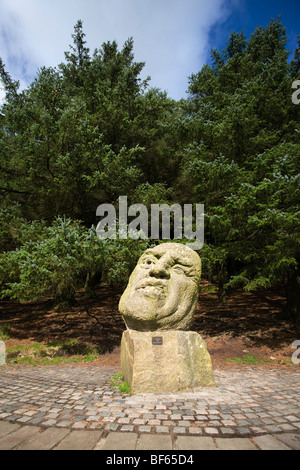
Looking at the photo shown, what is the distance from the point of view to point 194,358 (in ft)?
13.3

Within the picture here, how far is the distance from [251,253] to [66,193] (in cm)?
566

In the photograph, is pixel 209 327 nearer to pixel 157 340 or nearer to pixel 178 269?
pixel 178 269

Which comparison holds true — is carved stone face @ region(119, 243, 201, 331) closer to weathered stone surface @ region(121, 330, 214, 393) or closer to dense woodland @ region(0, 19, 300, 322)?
weathered stone surface @ region(121, 330, 214, 393)

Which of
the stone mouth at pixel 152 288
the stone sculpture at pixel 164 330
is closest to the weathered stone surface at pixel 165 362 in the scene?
the stone sculpture at pixel 164 330

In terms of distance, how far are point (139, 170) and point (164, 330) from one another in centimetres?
552

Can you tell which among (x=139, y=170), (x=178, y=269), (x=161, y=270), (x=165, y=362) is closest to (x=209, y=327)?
(x=178, y=269)

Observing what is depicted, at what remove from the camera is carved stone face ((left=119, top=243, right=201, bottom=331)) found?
4.04 metres

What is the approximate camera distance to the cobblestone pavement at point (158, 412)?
7.89ft

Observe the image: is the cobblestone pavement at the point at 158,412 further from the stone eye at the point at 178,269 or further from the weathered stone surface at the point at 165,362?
the stone eye at the point at 178,269

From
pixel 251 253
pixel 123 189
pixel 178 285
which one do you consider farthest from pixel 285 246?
pixel 123 189

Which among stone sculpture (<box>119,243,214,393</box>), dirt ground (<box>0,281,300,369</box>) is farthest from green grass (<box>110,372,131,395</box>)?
dirt ground (<box>0,281,300,369</box>)

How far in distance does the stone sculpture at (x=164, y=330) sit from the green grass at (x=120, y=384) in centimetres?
9

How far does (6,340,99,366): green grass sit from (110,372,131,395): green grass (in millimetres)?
2343

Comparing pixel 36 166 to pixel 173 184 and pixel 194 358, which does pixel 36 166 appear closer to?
pixel 173 184
